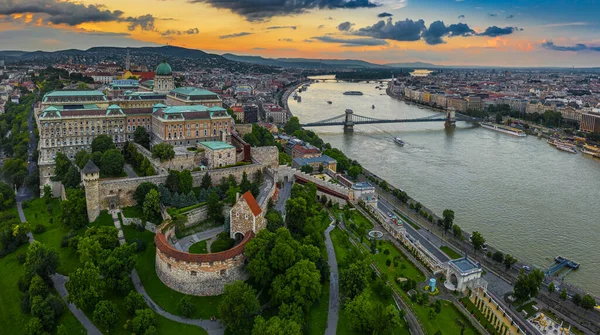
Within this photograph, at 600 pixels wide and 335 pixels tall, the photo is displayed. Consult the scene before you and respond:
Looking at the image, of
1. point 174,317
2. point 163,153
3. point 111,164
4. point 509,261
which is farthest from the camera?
point 163,153

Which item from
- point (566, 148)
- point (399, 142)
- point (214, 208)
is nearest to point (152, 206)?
point (214, 208)

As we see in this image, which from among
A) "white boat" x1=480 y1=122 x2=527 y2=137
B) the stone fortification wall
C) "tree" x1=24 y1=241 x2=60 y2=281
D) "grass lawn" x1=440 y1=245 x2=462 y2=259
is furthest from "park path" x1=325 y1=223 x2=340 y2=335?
"white boat" x1=480 y1=122 x2=527 y2=137

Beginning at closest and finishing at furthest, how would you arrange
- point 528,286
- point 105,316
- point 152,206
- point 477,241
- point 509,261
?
1. point 105,316
2. point 528,286
3. point 509,261
4. point 152,206
5. point 477,241

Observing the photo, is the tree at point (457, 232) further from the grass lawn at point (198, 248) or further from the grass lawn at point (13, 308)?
the grass lawn at point (13, 308)

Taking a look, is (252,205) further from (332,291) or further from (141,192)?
(141,192)

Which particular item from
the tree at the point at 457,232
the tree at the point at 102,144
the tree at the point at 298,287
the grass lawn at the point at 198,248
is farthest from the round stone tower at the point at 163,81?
the tree at the point at 298,287

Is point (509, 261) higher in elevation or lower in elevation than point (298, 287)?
lower

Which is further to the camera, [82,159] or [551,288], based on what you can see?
[82,159]

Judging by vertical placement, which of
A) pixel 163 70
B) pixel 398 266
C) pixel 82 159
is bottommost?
pixel 398 266
